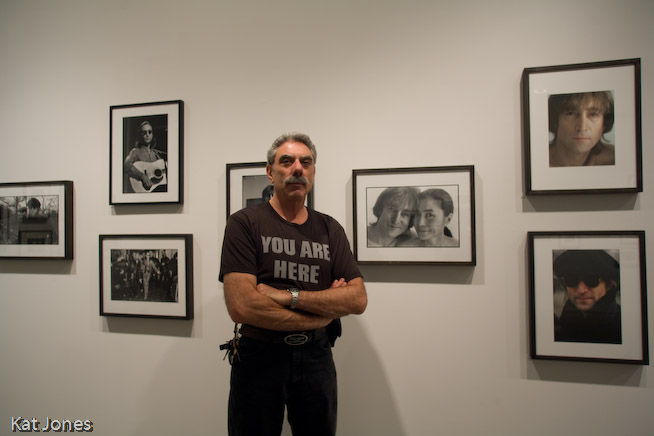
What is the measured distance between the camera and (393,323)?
1652 mm

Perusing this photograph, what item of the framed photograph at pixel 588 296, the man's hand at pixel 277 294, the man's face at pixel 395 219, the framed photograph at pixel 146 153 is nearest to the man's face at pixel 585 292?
the framed photograph at pixel 588 296

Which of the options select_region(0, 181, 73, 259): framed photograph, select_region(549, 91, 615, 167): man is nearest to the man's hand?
select_region(549, 91, 615, 167): man

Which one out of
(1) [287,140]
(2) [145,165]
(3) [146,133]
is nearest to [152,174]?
(2) [145,165]

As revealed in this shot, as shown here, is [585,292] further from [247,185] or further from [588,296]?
[247,185]

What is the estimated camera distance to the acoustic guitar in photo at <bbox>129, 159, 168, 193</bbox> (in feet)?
A: 6.07

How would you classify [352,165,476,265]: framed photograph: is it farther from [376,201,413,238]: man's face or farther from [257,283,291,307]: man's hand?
[257,283,291,307]: man's hand

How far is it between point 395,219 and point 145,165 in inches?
57.8

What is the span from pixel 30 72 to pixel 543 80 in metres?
3.02

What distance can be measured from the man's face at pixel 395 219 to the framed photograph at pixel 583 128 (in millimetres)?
578

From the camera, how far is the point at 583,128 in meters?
1.50

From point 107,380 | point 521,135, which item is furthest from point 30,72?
point 521,135

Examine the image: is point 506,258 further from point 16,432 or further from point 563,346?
point 16,432

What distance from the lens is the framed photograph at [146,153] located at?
1.83 meters

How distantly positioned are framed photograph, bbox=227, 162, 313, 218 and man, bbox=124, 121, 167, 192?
418mm
